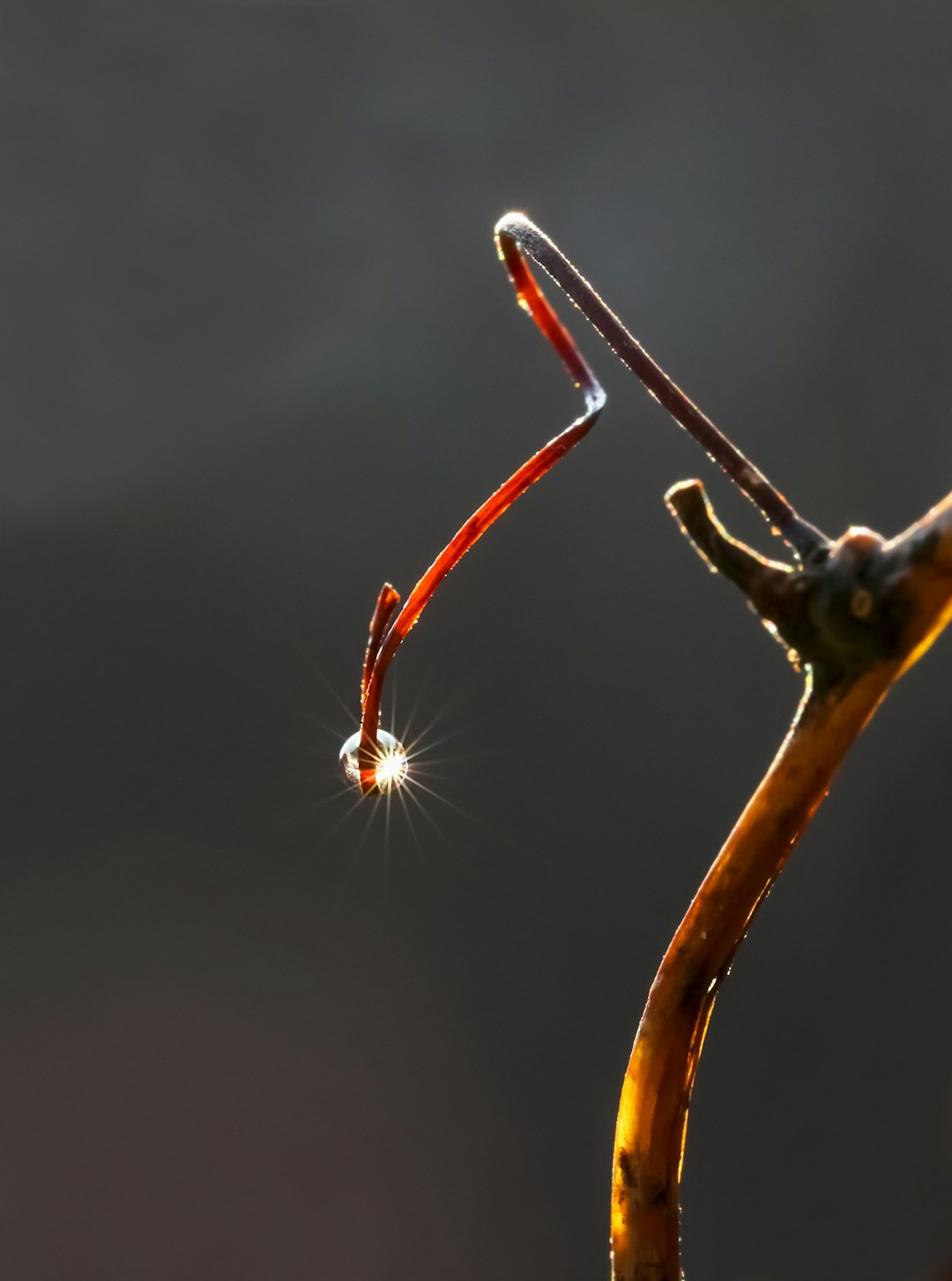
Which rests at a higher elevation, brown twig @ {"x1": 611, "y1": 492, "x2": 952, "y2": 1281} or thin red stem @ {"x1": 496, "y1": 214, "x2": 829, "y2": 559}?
thin red stem @ {"x1": 496, "y1": 214, "x2": 829, "y2": 559}

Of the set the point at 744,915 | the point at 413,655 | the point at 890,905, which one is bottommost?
the point at 744,915

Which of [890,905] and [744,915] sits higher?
[890,905]

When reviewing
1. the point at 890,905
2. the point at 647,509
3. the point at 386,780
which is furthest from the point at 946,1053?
the point at 386,780

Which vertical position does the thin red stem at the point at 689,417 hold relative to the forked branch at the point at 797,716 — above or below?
above

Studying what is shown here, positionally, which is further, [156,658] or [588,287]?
[156,658]

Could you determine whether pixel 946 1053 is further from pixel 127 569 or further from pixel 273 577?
pixel 127 569

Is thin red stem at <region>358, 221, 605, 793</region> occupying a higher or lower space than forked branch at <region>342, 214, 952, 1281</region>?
higher

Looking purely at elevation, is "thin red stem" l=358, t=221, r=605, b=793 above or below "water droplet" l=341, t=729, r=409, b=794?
above

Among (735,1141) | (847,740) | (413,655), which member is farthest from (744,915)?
(735,1141)
